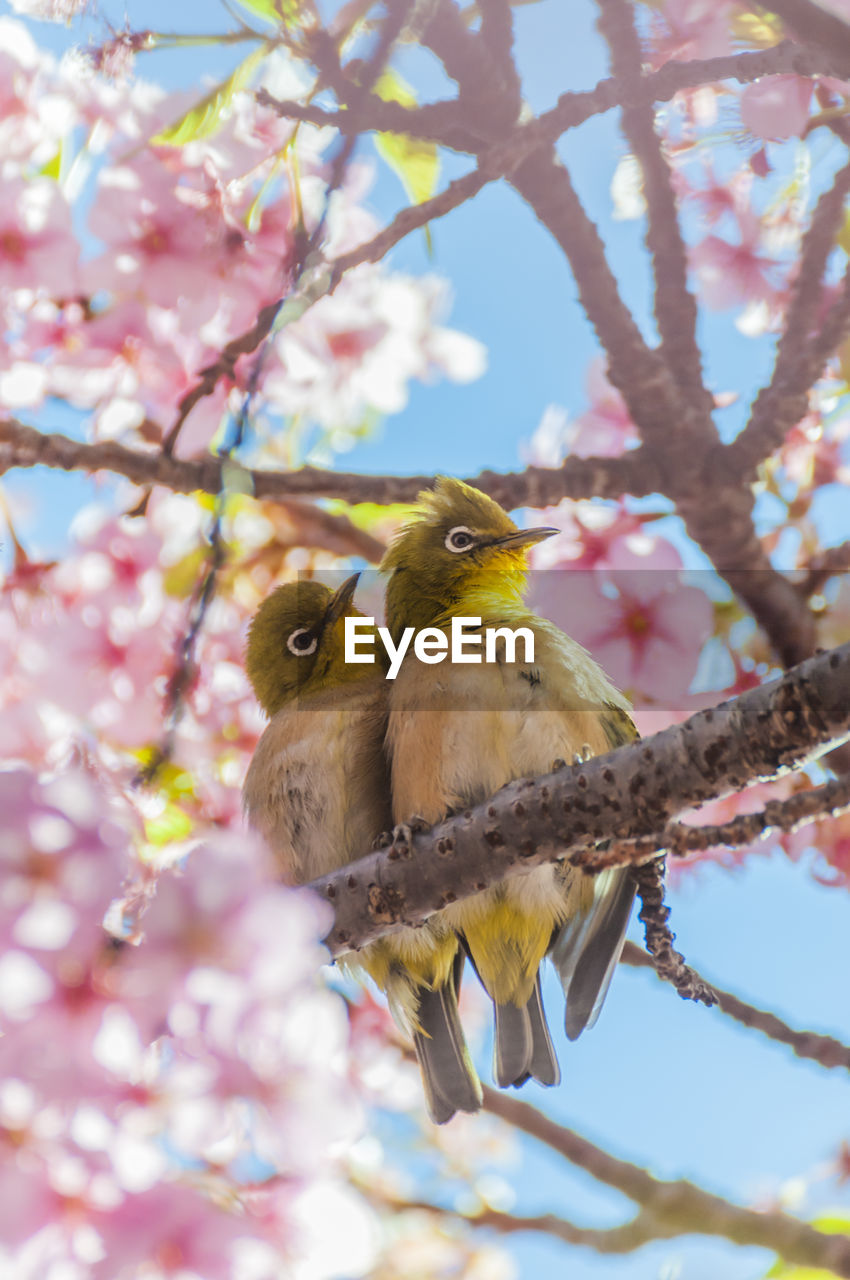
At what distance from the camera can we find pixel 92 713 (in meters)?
1.57

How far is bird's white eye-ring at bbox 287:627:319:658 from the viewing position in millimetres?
1317

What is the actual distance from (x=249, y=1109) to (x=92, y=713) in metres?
0.97

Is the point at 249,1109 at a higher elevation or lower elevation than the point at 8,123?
lower

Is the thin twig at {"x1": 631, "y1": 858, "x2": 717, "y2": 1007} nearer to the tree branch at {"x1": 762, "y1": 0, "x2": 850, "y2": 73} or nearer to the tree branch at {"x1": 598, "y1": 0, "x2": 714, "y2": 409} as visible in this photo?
the tree branch at {"x1": 762, "y1": 0, "x2": 850, "y2": 73}

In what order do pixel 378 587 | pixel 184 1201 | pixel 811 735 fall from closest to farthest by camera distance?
1. pixel 811 735
2. pixel 184 1201
3. pixel 378 587

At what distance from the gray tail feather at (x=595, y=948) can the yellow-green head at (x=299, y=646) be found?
41 cm

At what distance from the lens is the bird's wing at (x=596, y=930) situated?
1.04m

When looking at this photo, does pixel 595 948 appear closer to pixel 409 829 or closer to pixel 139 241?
pixel 409 829

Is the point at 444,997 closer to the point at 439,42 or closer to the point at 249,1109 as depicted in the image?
the point at 249,1109

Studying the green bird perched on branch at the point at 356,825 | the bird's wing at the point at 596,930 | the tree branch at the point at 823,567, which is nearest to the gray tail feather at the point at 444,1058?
the green bird perched on branch at the point at 356,825

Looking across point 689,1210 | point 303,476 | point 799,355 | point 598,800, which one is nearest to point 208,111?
point 303,476

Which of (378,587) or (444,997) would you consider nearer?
(444,997)

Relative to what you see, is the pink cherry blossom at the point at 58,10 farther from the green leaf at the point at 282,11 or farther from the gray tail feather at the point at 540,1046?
the gray tail feather at the point at 540,1046

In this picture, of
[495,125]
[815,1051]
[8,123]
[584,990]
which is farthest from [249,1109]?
[8,123]
